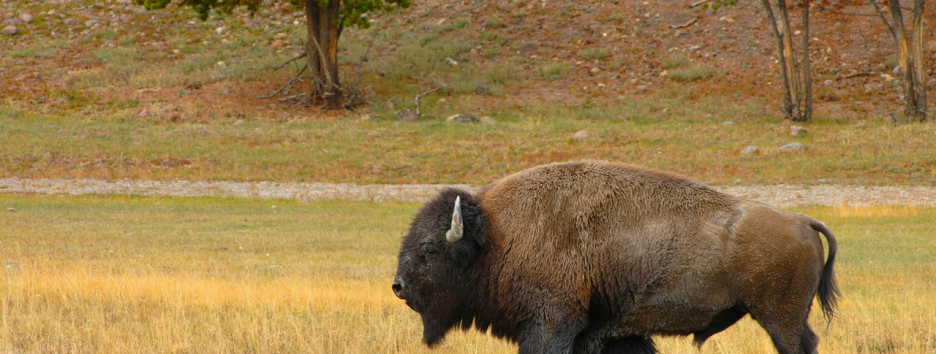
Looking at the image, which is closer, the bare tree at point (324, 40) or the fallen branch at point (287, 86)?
the bare tree at point (324, 40)

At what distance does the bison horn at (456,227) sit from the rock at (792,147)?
2330 centimetres

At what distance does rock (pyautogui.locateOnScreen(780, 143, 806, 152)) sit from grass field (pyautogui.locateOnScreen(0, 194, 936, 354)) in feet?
26.9

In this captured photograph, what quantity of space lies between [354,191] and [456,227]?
18508mm

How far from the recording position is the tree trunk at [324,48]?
113ft

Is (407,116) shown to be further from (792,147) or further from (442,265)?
(442,265)

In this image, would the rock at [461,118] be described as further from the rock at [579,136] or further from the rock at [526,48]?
the rock at [526,48]

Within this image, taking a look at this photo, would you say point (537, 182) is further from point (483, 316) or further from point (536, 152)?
point (536, 152)

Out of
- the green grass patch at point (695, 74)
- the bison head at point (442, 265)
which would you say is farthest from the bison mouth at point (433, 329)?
the green grass patch at point (695, 74)

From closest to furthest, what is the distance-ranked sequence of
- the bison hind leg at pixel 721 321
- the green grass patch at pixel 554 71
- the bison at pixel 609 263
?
the bison at pixel 609 263 → the bison hind leg at pixel 721 321 → the green grass patch at pixel 554 71

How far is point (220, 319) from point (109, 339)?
3.73 feet

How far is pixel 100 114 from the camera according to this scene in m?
34.4

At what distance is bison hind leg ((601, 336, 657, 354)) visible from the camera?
19.1 feet

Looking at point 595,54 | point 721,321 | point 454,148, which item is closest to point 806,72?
point 595,54

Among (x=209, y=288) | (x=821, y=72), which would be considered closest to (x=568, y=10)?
(x=821, y=72)
